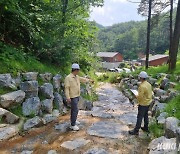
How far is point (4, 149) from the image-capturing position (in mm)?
5051

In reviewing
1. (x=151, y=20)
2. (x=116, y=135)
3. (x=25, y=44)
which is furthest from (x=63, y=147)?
(x=151, y=20)

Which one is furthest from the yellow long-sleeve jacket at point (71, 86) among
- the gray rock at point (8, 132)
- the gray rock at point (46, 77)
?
the gray rock at point (46, 77)

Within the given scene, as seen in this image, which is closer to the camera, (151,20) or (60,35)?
(60,35)

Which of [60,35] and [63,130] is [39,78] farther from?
[60,35]

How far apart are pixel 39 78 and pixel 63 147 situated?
3341mm

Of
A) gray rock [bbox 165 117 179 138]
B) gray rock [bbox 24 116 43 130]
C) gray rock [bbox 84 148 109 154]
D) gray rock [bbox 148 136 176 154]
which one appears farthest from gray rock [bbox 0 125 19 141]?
gray rock [bbox 165 117 179 138]

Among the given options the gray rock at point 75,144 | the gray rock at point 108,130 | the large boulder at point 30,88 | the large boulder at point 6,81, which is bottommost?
the gray rock at point 75,144

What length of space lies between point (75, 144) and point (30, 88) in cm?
254

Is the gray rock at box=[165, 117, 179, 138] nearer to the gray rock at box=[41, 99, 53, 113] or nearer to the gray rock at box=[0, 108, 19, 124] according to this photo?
the gray rock at box=[41, 99, 53, 113]

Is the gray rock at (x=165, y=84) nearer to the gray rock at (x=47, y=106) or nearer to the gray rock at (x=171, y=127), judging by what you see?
the gray rock at (x=171, y=127)

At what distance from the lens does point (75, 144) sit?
5465mm

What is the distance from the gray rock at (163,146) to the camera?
448 cm

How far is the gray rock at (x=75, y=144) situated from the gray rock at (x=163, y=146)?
1.56m

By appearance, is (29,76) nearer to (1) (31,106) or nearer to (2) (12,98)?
(1) (31,106)
